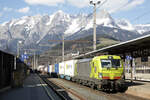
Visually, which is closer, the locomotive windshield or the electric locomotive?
the electric locomotive

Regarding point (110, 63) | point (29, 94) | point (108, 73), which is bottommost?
point (29, 94)

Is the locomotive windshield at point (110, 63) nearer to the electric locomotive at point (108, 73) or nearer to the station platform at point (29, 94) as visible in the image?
the electric locomotive at point (108, 73)

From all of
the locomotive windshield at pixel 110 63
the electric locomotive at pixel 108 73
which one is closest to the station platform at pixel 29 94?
the electric locomotive at pixel 108 73

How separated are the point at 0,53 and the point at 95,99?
8073 millimetres

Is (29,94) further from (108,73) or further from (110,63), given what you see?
(110,63)

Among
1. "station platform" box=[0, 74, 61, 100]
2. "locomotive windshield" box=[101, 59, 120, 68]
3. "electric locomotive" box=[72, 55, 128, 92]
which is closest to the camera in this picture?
"station platform" box=[0, 74, 61, 100]

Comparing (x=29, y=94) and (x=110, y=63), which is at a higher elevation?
(x=110, y=63)

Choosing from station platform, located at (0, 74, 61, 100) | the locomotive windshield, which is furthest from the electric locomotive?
station platform, located at (0, 74, 61, 100)

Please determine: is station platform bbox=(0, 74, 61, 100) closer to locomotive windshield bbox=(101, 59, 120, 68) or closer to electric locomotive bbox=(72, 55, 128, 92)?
electric locomotive bbox=(72, 55, 128, 92)

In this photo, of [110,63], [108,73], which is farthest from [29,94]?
[110,63]

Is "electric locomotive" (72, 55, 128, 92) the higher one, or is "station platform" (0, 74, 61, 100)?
"electric locomotive" (72, 55, 128, 92)

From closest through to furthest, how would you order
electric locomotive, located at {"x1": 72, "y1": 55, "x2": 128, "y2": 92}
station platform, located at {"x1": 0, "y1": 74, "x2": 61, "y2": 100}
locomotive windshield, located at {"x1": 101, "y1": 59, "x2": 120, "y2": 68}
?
station platform, located at {"x1": 0, "y1": 74, "x2": 61, "y2": 100} < electric locomotive, located at {"x1": 72, "y1": 55, "x2": 128, "y2": 92} < locomotive windshield, located at {"x1": 101, "y1": 59, "x2": 120, "y2": 68}

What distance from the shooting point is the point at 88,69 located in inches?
864

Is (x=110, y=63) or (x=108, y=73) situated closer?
(x=108, y=73)
